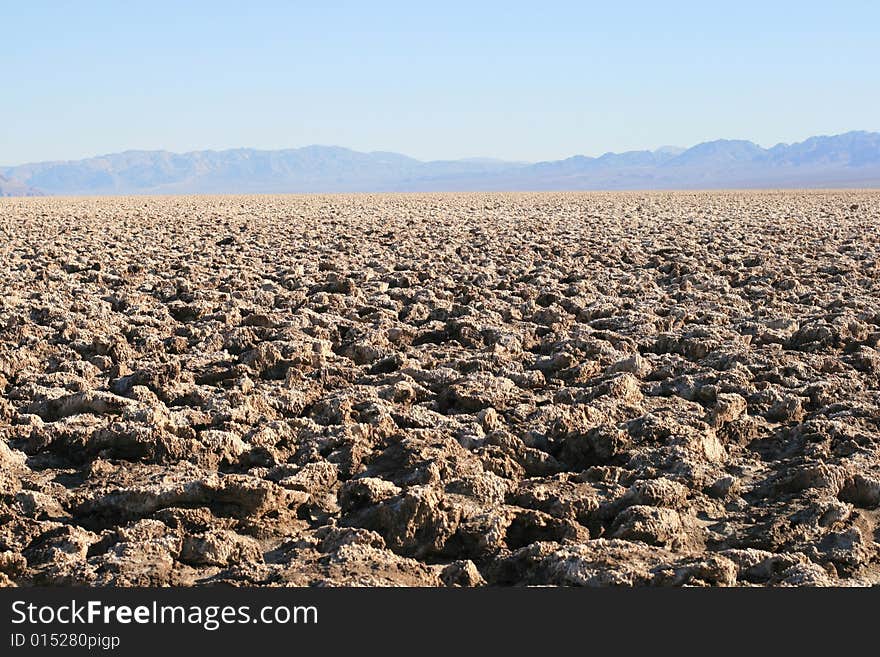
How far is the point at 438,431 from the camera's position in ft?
15.5

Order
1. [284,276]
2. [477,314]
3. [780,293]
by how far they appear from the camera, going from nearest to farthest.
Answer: [477,314] < [780,293] < [284,276]

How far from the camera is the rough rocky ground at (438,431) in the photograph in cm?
350

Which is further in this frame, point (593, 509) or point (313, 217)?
point (313, 217)

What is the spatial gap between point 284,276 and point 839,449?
21.1ft

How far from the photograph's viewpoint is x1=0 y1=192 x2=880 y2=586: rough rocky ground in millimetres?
3500

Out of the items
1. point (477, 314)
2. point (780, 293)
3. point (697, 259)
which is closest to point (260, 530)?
Answer: point (477, 314)

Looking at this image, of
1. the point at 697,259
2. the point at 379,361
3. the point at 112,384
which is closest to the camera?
the point at 112,384

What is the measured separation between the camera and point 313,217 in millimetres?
Answer: 21359

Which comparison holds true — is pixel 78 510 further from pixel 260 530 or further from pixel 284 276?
pixel 284 276

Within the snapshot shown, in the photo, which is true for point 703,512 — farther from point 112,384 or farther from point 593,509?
point 112,384

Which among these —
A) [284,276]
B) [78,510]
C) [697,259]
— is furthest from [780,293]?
[78,510]

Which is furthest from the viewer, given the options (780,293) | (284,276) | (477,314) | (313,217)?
(313,217)

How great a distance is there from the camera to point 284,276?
9.97 meters

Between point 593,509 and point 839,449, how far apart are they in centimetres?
134
